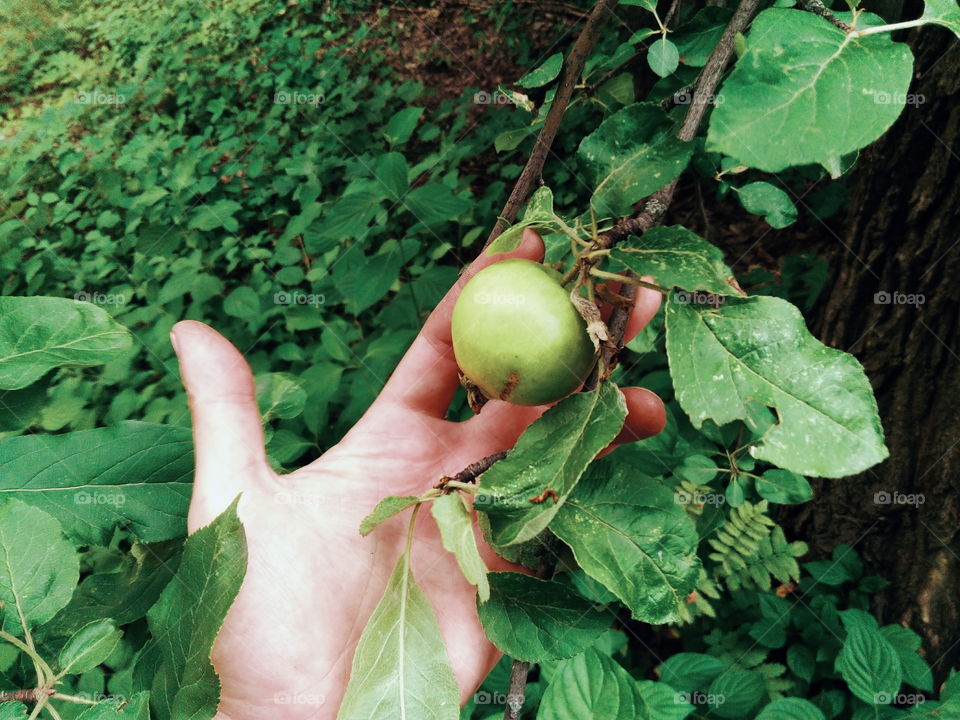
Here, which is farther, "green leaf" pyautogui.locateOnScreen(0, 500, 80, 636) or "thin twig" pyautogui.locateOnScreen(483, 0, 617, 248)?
"thin twig" pyautogui.locateOnScreen(483, 0, 617, 248)

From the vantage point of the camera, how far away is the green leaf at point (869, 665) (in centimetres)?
148

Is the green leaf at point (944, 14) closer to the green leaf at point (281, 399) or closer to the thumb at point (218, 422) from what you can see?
the thumb at point (218, 422)

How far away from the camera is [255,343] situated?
2.55 m

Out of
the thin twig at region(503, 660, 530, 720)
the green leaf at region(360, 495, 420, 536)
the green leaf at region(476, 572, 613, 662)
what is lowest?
the thin twig at region(503, 660, 530, 720)

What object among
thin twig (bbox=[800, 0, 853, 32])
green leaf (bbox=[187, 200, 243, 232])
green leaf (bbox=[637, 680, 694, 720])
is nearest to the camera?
thin twig (bbox=[800, 0, 853, 32])

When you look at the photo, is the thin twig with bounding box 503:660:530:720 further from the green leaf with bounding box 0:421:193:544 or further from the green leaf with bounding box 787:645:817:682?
the green leaf with bounding box 787:645:817:682

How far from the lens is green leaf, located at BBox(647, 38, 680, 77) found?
42.9 inches

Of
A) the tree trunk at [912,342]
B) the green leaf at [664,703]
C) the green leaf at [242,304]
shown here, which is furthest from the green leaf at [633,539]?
the green leaf at [242,304]

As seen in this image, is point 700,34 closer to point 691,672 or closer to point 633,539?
point 633,539

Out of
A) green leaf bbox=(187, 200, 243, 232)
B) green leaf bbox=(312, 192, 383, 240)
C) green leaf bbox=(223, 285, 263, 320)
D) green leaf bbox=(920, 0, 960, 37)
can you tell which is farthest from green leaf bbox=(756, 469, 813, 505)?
green leaf bbox=(187, 200, 243, 232)

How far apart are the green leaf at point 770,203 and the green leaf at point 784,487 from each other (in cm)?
63

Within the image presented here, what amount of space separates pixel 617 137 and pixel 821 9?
30cm

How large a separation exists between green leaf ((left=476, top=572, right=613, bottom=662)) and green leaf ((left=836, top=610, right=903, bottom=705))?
33.6 inches

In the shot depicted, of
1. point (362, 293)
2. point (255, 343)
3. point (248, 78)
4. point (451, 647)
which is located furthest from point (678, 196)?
point (248, 78)
